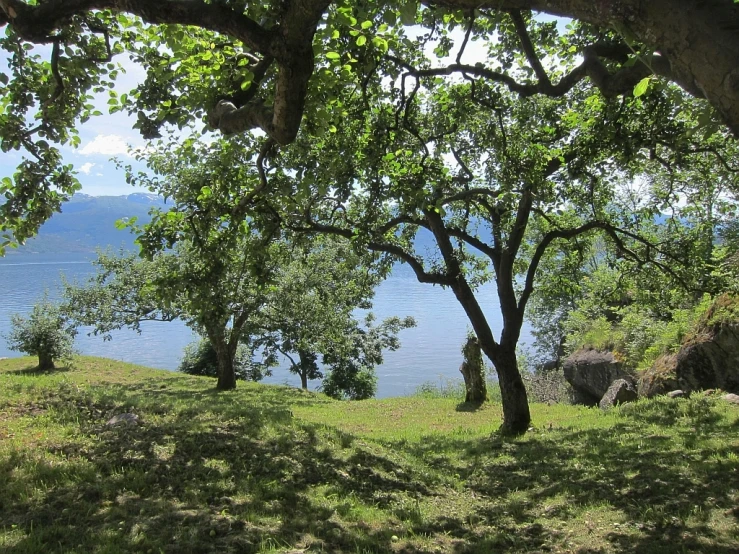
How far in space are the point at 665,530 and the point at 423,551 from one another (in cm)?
222

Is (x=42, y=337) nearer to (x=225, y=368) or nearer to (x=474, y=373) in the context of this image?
(x=225, y=368)

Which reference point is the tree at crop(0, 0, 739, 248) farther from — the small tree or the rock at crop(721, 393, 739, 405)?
the small tree

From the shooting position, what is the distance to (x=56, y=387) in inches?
341

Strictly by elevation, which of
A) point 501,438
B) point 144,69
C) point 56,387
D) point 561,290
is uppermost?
point 144,69

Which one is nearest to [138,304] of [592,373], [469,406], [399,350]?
[469,406]

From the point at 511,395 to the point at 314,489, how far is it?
6375 mm

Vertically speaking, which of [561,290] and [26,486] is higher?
[561,290]

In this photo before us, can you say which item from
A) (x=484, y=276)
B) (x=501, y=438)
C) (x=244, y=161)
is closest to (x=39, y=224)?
(x=244, y=161)

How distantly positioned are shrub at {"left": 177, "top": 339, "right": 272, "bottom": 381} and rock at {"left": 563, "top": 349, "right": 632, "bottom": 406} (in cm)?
1734

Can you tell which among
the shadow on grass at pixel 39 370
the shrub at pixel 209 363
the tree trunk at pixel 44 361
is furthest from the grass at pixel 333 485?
the shrub at pixel 209 363

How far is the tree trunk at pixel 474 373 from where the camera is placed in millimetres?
16766

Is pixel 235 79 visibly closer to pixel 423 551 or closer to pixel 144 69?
pixel 144 69

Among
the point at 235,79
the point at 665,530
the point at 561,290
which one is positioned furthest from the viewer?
the point at 561,290

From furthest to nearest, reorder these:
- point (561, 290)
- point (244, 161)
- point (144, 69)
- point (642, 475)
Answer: point (561, 290) → point (244, 161) → point (144, 69) → point (642, 475)
